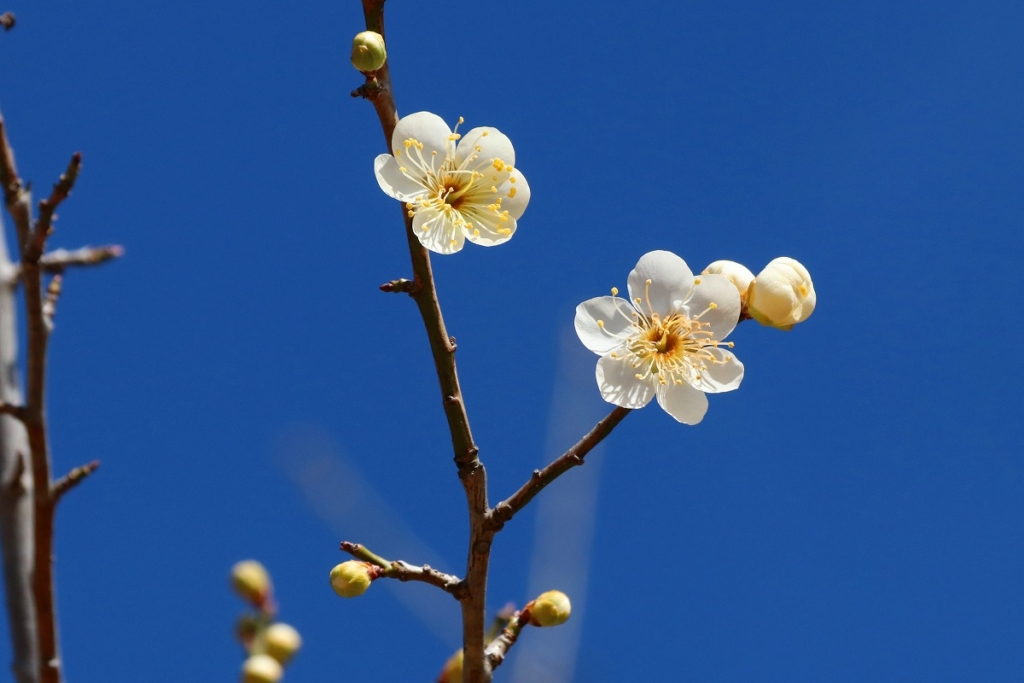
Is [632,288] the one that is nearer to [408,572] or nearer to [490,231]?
[490,231]

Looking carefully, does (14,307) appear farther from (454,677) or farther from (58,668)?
(454,677)

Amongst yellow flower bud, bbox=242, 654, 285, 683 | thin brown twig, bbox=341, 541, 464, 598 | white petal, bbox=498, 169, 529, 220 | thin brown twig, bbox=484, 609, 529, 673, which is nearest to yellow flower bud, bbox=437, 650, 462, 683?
thin brown twig, bbox=484, 609, 529, 673

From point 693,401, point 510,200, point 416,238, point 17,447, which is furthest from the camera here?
point 17,447

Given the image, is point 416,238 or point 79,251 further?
point 79,251

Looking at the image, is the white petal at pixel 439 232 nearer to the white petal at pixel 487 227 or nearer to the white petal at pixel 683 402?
the white petal at pixel 487 227

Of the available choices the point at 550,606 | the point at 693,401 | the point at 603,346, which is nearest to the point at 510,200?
the point at 603,346

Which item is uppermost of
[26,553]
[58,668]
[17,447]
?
[17,447]

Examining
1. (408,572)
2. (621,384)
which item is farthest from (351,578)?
(621,384)

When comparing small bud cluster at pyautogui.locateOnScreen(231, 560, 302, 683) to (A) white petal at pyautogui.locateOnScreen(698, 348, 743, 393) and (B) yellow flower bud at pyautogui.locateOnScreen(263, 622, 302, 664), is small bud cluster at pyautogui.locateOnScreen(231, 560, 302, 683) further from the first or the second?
(A) white petal at pyautogui.locateOnScreen(698, 348, 743, 393)
